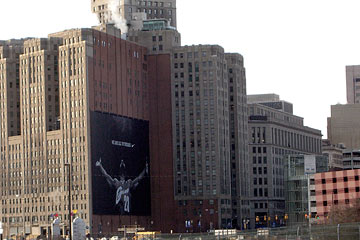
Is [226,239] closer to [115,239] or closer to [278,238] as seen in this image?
[278,238]

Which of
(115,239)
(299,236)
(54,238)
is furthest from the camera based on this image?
(115,239)

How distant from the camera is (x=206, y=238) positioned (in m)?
130

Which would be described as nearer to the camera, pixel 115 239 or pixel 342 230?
pixel 342 230

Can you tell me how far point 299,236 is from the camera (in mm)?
120875

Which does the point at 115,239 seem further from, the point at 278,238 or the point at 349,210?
the point at 278,238

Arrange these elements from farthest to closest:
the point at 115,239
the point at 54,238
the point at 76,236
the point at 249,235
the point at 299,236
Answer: the point at 115,239, the point at 54,238, the point at 76,236, the point at 249,235, the point at 299,236

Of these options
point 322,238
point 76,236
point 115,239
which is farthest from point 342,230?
point 115,239

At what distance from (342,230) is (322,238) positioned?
25.5 ft

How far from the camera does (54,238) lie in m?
168

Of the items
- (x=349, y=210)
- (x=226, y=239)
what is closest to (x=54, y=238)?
(x=226, y=239)

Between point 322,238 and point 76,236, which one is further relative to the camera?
point 76,236

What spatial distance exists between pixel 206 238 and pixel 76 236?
90.5 ft

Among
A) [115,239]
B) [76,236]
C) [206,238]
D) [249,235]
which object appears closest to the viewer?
[206,238]

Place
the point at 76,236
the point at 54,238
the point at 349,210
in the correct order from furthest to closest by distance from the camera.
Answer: the point at 349,210 → the point at 54,238 → the point at 76,236
